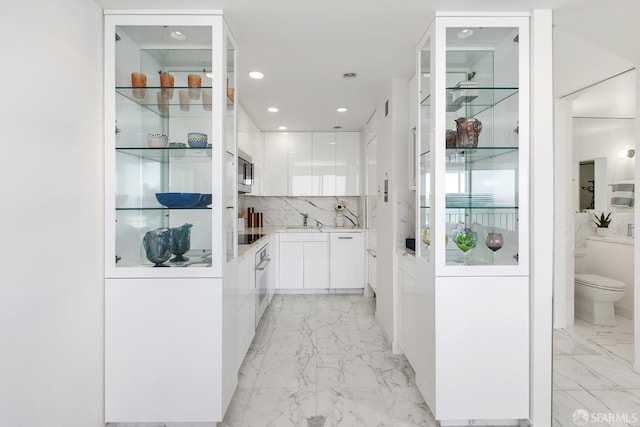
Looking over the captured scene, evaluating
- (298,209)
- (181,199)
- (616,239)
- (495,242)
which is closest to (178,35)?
(181,199)

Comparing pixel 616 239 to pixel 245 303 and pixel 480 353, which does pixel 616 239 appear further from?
pixel 245 303

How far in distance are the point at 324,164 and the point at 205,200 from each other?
3322 millimetres

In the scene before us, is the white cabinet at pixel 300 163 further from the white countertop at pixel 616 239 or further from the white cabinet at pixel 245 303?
the white countertop at pixel 616 239

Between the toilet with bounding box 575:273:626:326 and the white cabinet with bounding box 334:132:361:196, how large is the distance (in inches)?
127

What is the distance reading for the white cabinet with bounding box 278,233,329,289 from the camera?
15.9ft

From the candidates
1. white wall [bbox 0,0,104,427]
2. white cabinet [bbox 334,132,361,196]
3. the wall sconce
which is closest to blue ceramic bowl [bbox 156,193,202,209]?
white wall [bbox 0,0,104,427]

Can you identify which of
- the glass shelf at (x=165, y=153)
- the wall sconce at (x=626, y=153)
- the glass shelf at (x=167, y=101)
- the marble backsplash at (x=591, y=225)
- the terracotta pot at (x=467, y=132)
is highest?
the glass shelf at (x=167, y=101)

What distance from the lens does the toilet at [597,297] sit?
7.15 ft

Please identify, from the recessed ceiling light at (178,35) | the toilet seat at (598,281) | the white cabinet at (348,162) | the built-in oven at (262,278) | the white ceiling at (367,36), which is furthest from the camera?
the white cabinet at (348,162)

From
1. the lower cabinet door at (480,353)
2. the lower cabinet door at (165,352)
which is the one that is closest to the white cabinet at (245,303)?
the lower cabinet door at (165,352)

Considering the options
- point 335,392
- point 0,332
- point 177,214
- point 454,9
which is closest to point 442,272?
point 335,392

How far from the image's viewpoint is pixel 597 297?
2305 mm

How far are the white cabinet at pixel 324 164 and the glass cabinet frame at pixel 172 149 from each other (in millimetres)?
3025

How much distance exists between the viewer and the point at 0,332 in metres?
1.24
